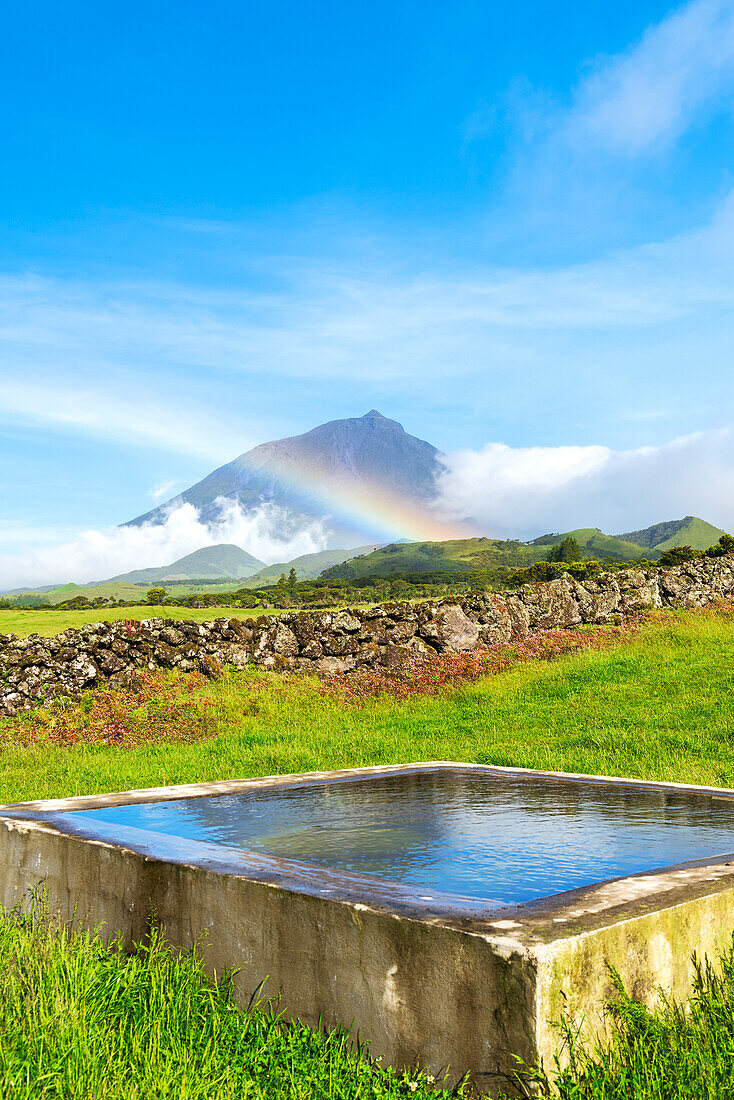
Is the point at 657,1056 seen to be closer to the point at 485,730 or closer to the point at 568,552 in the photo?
the point at 485,730

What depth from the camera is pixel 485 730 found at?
12336 millimetres

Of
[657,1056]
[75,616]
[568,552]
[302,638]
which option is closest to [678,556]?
[302,638]

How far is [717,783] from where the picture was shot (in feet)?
27.1

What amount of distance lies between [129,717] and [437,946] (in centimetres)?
1230

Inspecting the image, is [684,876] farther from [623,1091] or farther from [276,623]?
[276,623]

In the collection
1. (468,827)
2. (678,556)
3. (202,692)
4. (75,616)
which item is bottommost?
(202,692)

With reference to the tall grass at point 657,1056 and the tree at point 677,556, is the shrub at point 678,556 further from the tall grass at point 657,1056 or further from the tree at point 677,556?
the tall grass at point 657,1056

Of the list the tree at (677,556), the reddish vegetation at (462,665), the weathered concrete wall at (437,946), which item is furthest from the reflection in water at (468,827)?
the tree at (677,556)

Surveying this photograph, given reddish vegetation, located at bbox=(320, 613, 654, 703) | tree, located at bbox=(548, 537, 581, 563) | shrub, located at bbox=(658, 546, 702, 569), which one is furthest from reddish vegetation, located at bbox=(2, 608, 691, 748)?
tree, located at bbox=(548, 537, 581, 563)

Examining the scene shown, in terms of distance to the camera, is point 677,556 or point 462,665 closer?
point 462,665

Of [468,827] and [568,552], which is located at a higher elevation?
[568,552]

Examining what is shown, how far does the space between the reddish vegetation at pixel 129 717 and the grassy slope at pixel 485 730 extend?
413 millimetres

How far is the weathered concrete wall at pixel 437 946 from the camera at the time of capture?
2900mm

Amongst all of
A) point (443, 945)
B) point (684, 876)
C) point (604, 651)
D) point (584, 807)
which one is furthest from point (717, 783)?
point (604, 651)
